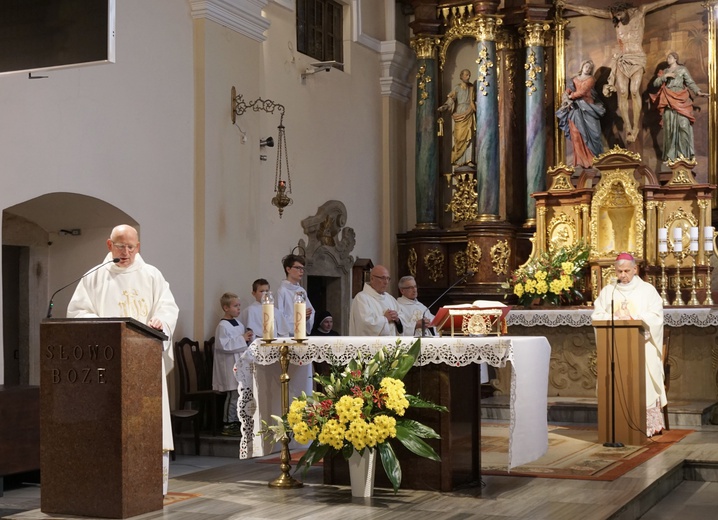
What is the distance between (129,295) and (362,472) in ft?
5.97

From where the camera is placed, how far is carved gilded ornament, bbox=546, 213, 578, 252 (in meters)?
13.7

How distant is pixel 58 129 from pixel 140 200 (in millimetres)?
1269

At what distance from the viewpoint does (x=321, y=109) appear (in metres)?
13.5

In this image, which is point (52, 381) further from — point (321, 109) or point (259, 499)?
point (321, 109)

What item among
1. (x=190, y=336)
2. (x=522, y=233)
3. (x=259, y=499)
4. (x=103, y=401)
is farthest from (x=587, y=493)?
(x=522, y=233)

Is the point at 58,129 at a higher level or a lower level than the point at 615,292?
higher

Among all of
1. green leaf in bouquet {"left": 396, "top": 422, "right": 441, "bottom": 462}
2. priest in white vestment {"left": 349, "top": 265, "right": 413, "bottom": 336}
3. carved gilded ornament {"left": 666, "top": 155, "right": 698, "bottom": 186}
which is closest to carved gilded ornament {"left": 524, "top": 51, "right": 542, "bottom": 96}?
carved gilded ornament {"left": 666, "top": 155, "right": 698, "bottom": 186}

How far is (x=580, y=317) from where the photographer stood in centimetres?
1231

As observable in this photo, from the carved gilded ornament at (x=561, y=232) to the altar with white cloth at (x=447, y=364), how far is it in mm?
6695

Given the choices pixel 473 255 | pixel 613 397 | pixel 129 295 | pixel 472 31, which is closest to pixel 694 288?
pixel 473 255

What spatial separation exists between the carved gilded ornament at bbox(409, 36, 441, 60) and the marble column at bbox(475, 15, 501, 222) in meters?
0.70

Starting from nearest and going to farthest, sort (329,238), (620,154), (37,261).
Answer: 1. (37,261)
2. (620,154)
3. (329,238)

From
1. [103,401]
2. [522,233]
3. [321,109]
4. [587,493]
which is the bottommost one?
[587,493]

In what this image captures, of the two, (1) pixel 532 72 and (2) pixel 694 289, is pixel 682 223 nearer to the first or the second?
Result: (2) pixel 694 289
